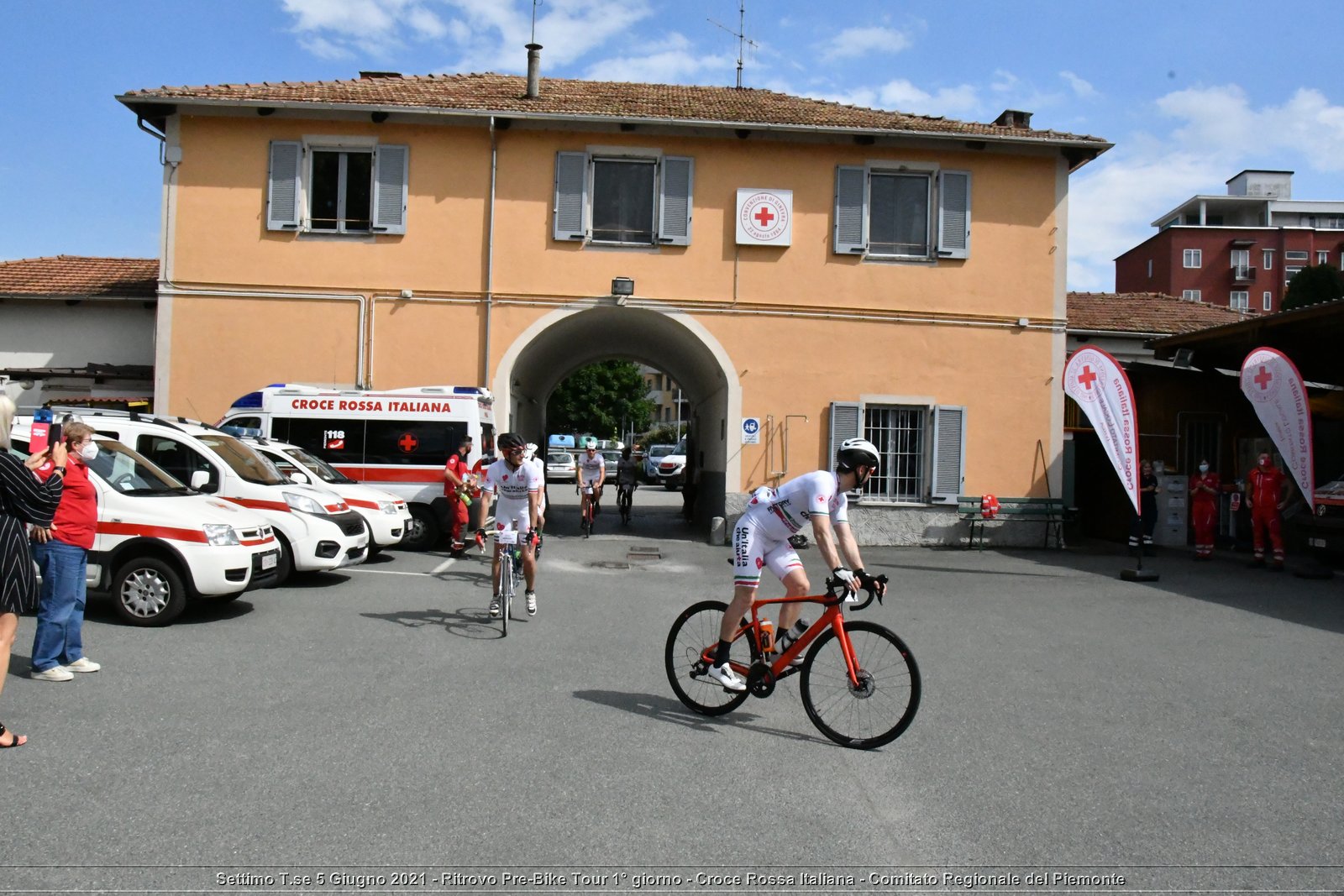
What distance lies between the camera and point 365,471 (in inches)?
588

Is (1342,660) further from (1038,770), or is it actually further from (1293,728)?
(1038,770)

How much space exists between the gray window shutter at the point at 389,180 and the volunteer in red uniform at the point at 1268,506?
46.9 feet

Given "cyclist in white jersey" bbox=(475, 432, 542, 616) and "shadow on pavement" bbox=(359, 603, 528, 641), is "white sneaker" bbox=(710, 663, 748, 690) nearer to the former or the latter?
"shadow on pavement" bbox=(359, 603, 528, 641)

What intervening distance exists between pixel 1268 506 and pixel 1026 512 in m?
3.72

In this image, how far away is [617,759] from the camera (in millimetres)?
5137

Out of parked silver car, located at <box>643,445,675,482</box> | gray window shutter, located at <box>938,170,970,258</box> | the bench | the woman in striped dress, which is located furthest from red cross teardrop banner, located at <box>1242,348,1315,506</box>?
parked silver car, located at <box>643,445,675,482</box>

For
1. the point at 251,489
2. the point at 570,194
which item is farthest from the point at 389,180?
the point at 251,489

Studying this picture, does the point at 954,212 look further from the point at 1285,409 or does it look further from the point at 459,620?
the point at 459,620

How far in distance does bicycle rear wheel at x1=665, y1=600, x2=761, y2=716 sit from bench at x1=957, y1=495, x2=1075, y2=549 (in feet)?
40.2

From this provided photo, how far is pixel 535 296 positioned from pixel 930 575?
807 cm

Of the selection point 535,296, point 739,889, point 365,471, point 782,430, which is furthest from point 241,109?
point 739,889

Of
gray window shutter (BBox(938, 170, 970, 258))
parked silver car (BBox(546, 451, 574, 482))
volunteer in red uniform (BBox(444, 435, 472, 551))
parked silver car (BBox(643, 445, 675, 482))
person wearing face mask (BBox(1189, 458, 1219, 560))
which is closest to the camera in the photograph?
volunteer in red uniform (BBox(444, 435, 472, 551))

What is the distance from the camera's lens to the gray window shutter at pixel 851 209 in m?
17.4

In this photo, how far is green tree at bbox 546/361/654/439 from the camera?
196ft
